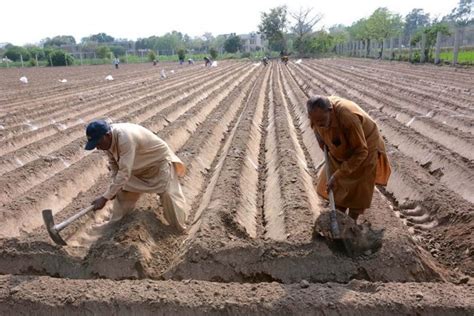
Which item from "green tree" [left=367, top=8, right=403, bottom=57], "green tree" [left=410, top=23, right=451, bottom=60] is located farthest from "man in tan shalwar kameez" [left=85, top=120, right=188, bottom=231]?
"green tree" [left=367, top=8, right=403, bottom=57]

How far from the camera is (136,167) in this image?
382 centimetres

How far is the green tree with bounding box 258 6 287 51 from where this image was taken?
62.4 metres

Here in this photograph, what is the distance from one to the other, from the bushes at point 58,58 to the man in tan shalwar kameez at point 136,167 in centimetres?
4529

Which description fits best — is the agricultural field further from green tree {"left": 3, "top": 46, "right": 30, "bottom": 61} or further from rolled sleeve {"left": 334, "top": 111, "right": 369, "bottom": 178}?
green tree {"left": 3, "top": 46, "right": 30, "bottom": 61}

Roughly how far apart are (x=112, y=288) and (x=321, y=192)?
199cm

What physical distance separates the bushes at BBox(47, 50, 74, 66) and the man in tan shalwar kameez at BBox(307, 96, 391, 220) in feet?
152

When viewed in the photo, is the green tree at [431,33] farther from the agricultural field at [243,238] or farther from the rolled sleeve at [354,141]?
the rolled sleeve at [354,141]

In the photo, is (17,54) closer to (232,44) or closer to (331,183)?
(232,44)

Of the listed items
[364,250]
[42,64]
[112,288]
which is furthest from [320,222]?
[42,64]

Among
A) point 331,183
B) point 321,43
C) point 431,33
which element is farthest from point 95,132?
point 321,43

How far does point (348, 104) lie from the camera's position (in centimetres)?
328

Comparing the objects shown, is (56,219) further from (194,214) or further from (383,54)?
(383,54)

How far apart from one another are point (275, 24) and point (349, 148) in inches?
2453

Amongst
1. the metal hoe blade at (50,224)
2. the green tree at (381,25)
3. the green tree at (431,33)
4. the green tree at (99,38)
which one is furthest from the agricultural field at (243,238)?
the green tree at (99,38)
